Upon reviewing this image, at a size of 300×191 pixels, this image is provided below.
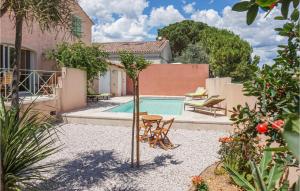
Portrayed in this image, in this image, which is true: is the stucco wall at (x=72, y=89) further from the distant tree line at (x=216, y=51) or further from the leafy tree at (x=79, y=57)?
the distant tree line at (x=216, y=51)

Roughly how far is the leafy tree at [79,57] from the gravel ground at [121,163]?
25.3ft

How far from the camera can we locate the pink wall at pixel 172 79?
3216 centimetres

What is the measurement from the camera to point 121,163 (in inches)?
344

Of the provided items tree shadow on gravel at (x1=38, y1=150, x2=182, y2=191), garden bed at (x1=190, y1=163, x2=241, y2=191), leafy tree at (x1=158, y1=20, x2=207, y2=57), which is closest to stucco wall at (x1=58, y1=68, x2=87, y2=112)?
tree shadow on gravel at (x1=38, y1=150, x2=182, y2=191)

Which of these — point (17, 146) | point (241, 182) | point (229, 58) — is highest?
point (229, 58)

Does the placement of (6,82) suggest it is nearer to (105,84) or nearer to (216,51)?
(105,84)

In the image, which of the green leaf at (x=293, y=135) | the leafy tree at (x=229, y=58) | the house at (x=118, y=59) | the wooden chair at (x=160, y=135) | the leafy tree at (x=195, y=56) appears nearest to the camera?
the green leaf at (x=293, y=135)

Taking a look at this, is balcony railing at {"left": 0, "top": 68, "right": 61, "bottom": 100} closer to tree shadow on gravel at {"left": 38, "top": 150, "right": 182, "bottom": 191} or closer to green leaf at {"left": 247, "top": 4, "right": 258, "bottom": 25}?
tree shadow on gravel at {"left": 38, "top": 150, "right": 182, "bottom": 191}

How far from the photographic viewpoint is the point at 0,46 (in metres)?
17.0

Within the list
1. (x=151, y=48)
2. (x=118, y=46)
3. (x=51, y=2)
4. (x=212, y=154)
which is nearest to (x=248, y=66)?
(x=51, y=2)

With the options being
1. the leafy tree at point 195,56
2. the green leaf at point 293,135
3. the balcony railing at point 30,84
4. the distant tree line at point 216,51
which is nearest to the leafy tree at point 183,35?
the distant tree line at point 216,51

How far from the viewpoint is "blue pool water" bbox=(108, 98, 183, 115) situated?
2172 centimetres

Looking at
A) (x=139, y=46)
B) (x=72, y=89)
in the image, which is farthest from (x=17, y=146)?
(x=139, y=46)

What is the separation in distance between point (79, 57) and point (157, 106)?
8176 millimetres
